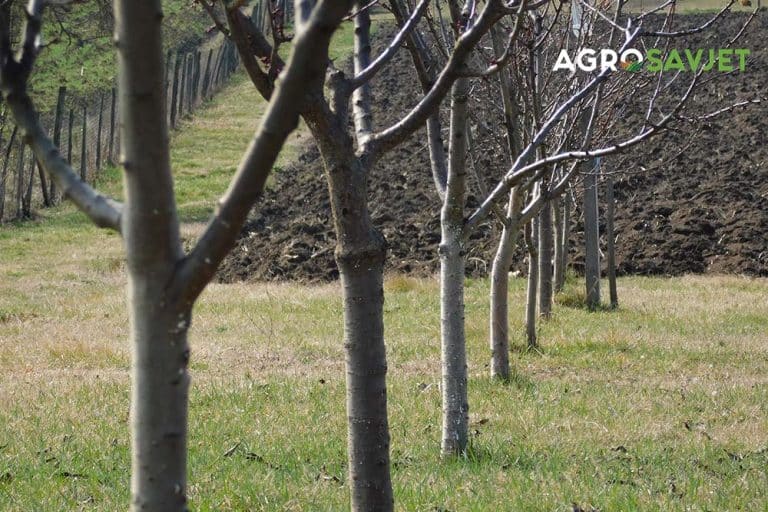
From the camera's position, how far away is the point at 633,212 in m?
16.6

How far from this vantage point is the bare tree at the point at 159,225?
1.75m

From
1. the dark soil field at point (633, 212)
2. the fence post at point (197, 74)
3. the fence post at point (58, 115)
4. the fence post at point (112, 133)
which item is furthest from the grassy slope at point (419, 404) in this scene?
the fence post at point (197, 74)

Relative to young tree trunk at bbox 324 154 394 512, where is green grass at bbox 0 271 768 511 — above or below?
below

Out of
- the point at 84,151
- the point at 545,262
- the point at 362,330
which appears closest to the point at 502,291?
the point at 545,262

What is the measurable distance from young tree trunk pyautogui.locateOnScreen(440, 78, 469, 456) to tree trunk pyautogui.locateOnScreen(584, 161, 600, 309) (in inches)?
243

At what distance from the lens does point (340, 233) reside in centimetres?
331

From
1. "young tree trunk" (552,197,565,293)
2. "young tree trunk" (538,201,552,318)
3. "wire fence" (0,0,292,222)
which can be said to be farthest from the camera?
"wire fence" (0,0,292,222)

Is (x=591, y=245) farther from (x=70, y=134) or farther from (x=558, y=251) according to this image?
(x=70, y=134)

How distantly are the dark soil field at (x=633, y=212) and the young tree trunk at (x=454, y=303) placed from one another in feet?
19.1

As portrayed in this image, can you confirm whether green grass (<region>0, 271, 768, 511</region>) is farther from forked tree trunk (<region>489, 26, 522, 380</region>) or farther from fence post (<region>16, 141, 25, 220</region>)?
fence post (<region>16, 141, 25, 220</region>)

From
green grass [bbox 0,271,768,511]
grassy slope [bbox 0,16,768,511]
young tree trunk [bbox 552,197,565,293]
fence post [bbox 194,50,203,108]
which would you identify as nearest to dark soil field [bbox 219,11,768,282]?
young tree trunk [bbox 552,197,565,293]

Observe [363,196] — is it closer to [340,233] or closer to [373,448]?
[340,233]

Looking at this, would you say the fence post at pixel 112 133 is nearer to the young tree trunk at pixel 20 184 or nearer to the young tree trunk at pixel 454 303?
the young tree trunk at pixel 20 184

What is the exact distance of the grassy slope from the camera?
4.73 m
